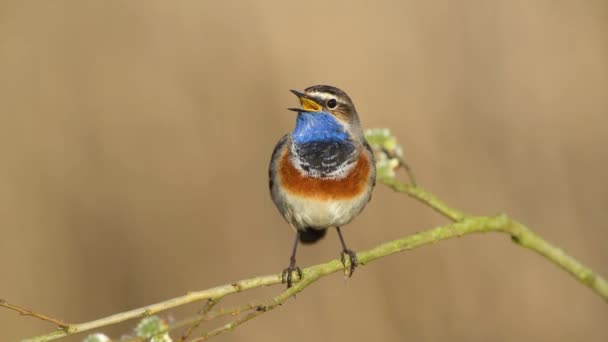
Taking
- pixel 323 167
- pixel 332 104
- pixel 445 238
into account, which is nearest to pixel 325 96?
pixel 332 104

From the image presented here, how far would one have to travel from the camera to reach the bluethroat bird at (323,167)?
3.45 meters

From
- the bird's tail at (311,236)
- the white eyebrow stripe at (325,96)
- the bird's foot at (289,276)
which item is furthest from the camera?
the bird's tail at (311,236)

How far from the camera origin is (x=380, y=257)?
2684 millimetres

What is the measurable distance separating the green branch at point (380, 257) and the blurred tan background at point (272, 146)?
8.93 ft

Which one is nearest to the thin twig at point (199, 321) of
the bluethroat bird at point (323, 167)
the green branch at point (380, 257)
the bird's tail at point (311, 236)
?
the green branch at point (380, 257)

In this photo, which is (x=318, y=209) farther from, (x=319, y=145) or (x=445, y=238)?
(x=445, y=238)

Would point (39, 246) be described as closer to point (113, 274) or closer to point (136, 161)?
point (113, 274)

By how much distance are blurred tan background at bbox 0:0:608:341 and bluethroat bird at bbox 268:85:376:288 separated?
2437 mm

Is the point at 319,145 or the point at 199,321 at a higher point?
the point at 319,145

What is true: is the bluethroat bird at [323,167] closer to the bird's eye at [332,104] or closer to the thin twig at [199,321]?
the bird's eye at [332,104]

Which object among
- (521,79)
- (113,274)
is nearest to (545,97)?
(521,79)

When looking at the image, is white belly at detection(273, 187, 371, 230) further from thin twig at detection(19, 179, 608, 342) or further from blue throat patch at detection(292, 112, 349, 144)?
thin twig at detection(19, 179, 608, 342)

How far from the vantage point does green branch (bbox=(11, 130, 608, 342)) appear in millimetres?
2070

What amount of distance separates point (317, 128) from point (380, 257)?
38.2 inches
